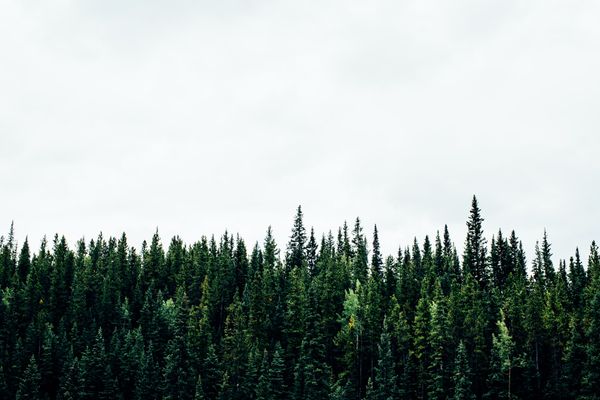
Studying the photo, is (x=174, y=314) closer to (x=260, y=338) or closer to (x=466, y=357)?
(x=260, y=338)

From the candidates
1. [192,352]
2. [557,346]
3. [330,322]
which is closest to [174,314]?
[192,352]

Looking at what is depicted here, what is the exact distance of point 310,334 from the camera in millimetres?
108312

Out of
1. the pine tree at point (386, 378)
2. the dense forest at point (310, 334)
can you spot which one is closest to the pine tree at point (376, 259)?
the dense forest at point (310, 334)

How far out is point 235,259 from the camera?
520 feet

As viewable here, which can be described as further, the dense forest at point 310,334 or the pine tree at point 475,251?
the pine tree at point 475,251

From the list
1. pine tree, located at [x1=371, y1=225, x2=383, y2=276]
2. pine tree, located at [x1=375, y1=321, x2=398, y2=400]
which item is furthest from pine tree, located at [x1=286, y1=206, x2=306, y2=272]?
pine tree, located at [x1=375, y1=321, x2=398, y2=400]

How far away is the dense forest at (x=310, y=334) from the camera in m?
93.1

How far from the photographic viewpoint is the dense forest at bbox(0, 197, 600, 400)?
93.1m

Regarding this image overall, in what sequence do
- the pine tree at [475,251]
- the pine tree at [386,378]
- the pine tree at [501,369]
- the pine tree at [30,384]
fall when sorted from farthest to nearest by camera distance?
1. the pine tree at [475,251]
2. the pine tree at [30,384]
3. the pine tree at [386,378]
4. the pine tree at [501,369]

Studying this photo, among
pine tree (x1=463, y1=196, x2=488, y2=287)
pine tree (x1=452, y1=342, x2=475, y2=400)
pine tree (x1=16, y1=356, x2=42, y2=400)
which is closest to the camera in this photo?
pine tree (x1=452, y1=342, x2=475, y2=400)

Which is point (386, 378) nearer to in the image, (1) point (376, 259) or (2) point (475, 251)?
(2) point (475, 251)

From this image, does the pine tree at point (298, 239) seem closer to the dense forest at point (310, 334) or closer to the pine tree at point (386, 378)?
the dense forest at point (310, 334)

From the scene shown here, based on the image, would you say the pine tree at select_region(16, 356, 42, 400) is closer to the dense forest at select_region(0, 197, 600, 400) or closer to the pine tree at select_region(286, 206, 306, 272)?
the dense forest at select_region(0, 197, 600, 400)

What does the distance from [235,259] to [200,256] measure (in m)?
8.75
